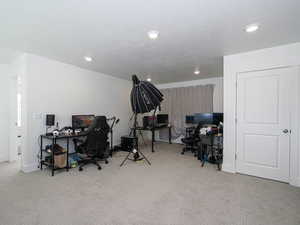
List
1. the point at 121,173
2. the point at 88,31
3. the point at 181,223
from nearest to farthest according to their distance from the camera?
the point at 181,223, the point at 88,31, the point at 121,173

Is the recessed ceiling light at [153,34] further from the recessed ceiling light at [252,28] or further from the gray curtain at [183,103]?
the gray curtain at [183,103]

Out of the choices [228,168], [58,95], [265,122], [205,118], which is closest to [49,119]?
[58,95]

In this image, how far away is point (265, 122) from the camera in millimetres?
2746

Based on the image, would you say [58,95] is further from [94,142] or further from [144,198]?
[144,198]

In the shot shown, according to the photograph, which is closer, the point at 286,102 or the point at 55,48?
the point at 286,102

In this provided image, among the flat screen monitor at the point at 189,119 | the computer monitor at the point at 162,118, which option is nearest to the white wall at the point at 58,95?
the computer monitor at the point at 162,118

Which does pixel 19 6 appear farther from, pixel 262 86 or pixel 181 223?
pixel 262 86

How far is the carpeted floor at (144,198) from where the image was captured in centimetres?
170

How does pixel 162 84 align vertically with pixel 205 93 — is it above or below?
above

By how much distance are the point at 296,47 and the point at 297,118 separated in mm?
1216

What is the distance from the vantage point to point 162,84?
20.9 ft

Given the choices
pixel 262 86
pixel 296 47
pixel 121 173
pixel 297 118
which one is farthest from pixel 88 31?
pixel 297 118

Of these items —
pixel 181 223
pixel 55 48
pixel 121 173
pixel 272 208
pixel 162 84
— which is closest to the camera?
pixel 181 223

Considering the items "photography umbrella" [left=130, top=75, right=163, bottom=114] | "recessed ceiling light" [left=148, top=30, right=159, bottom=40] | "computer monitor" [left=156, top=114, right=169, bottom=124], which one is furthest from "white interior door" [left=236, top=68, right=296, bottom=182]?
"computer monitor" [left=156, top=114, right=169, bottom=124]
